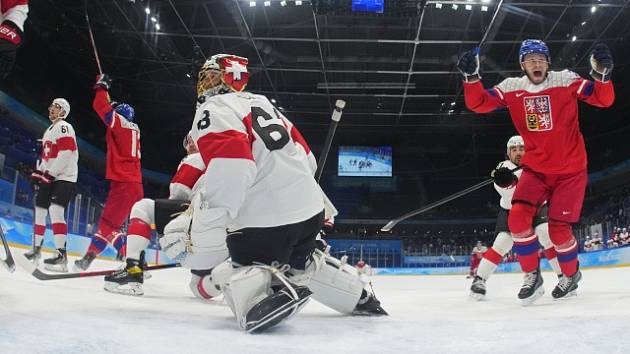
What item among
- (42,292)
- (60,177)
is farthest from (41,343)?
(60,177)

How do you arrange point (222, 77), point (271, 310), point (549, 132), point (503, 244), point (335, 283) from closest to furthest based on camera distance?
point (271, 310) < point (222, 77) < point (335, 283) < point (549, 132) < point (503, 244)

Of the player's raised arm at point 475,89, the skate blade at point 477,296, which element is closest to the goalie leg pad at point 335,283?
the player's raised arm at point 475,89

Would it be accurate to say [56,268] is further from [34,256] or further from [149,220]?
[149,220]

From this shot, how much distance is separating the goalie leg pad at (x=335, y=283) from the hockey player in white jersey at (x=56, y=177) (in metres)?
2.61

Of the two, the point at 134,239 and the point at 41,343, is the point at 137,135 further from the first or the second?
the point at 41,343

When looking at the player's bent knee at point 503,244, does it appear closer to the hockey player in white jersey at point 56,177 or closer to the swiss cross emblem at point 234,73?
the swiss cross emblem at point 234,73

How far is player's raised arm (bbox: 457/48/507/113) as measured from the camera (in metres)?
2.64

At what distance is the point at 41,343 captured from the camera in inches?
44.2

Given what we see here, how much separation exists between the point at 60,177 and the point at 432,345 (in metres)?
3.45

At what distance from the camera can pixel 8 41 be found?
173 centimetres

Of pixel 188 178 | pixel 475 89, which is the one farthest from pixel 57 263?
pixel 475 89

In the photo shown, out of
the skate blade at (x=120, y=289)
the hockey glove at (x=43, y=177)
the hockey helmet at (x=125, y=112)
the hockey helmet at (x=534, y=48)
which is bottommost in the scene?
the skate blade at (x=120, y=289)

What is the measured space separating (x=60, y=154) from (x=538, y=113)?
3325 mm

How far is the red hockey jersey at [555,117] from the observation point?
257 centimetres
